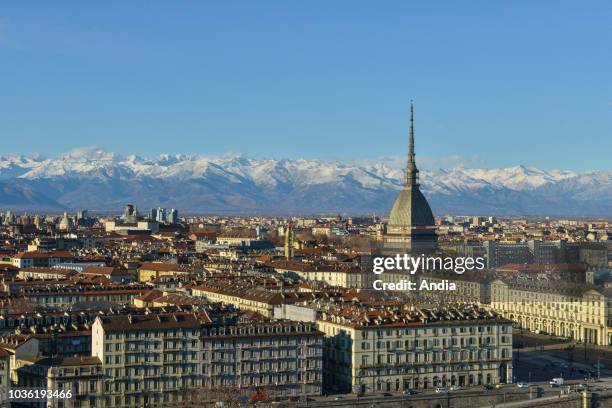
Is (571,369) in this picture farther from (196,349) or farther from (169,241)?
(169,241)

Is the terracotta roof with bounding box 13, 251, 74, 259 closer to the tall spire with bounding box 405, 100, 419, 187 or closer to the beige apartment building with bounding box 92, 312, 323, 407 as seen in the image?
the tall spire with bounding box 405, 100, 419, 187

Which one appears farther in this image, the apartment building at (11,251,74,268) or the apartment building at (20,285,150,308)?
the apartment building at (11,251,74,268)

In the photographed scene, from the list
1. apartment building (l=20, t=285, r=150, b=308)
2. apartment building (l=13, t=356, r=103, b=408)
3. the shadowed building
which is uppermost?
the shadowed building

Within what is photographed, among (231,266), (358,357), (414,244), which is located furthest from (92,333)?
(414,244)

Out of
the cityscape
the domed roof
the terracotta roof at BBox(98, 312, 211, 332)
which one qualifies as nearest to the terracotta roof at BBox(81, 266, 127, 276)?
the cityscape

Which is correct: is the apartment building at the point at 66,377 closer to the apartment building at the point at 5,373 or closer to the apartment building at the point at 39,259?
the apartment building at the point at 5,373

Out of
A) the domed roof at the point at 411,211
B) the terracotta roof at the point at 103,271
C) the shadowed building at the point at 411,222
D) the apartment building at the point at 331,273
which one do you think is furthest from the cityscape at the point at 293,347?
the domed roof at the point at 411,211

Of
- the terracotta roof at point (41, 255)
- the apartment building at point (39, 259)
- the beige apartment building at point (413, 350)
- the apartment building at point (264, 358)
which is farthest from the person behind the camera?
the terracotta roof at point (41, 255)
